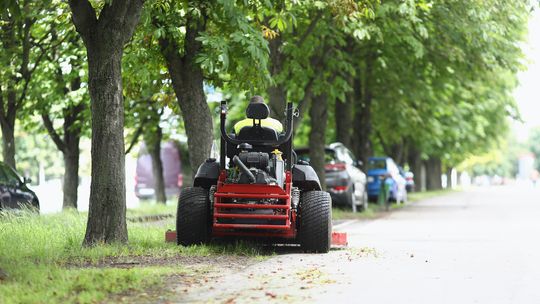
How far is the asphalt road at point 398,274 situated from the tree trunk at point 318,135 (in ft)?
26.8

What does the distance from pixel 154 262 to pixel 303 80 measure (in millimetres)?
13454

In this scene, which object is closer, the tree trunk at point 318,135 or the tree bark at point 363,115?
the tree trunk at point 318,135

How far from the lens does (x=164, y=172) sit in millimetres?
36062

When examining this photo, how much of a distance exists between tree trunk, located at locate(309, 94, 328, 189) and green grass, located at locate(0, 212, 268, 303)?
957 centimetres

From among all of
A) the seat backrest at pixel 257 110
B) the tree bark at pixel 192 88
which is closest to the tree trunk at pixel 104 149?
the seat backrest at pixel 257 110

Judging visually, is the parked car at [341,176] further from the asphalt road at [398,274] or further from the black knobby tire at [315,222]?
the black knobby tire at [315,222]

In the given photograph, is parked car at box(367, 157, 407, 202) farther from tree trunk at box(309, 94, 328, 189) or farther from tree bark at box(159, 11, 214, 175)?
tree bark at box(159, 11, 214, 175)

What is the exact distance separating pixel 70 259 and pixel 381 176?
76.6 feet

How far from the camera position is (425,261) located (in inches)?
481

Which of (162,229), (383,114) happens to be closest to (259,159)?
(162,229)

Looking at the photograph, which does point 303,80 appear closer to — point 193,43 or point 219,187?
point 193,43

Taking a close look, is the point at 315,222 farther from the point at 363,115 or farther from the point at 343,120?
the point at 363,115

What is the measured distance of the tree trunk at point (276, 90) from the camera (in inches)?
881

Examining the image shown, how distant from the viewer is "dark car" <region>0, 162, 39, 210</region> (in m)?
19.4
